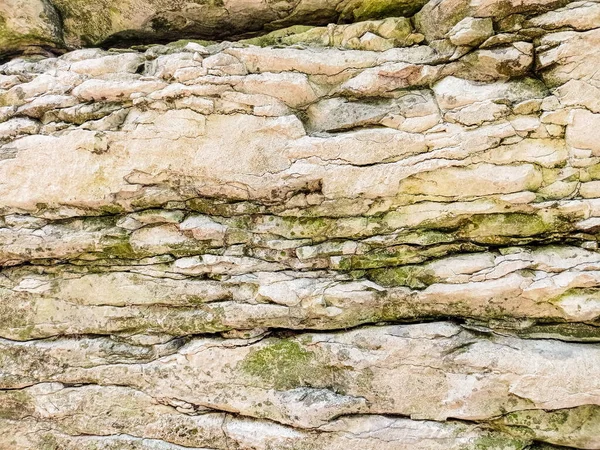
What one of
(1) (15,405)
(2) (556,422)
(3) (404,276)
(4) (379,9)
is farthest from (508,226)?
(1) (15,405)

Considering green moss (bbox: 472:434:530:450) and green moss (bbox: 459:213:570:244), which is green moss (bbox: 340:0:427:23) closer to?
green moss (bbox: 459:213:570:244)

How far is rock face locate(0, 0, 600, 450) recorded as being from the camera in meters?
6.40

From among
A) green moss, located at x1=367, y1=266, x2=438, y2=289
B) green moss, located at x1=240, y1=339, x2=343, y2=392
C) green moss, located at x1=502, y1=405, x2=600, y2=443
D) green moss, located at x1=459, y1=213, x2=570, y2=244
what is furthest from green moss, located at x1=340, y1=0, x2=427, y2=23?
green moss, located at x1=502, y1=405, x2=600, y2=443

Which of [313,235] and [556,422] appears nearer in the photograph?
[556,422]

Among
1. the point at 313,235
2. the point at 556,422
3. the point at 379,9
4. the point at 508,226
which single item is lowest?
the point at 556,422

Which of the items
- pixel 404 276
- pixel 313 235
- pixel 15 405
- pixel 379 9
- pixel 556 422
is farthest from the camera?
pixel 379 9

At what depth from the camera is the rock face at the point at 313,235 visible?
6.40 meters

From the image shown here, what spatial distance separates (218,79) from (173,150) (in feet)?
5.33

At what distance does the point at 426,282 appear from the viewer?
→ 684 cm

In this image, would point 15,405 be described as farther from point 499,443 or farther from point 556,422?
point 556,422

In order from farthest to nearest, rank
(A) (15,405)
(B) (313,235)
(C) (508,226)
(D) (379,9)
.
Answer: (D) (379,9)
(A) (15,405)
(B) (313,235)
(C) (508,226)

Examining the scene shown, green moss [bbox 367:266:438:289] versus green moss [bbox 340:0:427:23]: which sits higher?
green moss [bbox 340:0:427:23]

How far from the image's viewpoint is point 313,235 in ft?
23.7

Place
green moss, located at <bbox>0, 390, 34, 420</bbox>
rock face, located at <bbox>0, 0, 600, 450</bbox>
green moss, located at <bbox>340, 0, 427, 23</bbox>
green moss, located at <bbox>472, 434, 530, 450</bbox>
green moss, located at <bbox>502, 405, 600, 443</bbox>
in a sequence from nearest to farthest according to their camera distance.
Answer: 1. green moss, located at <bbox>502, 405, 600, 443</bbox>
2. green moss, located at <bbox>472, 434, 530, 450</bbox>
3. rock face, located at <bbox>0, 0, 600, 450</bbox>
4. green moss, located at <bbox>0, 390, 34, 420</bbox>
5. green moss, located at <bbox>340, 0, 427, 23</bbox>
